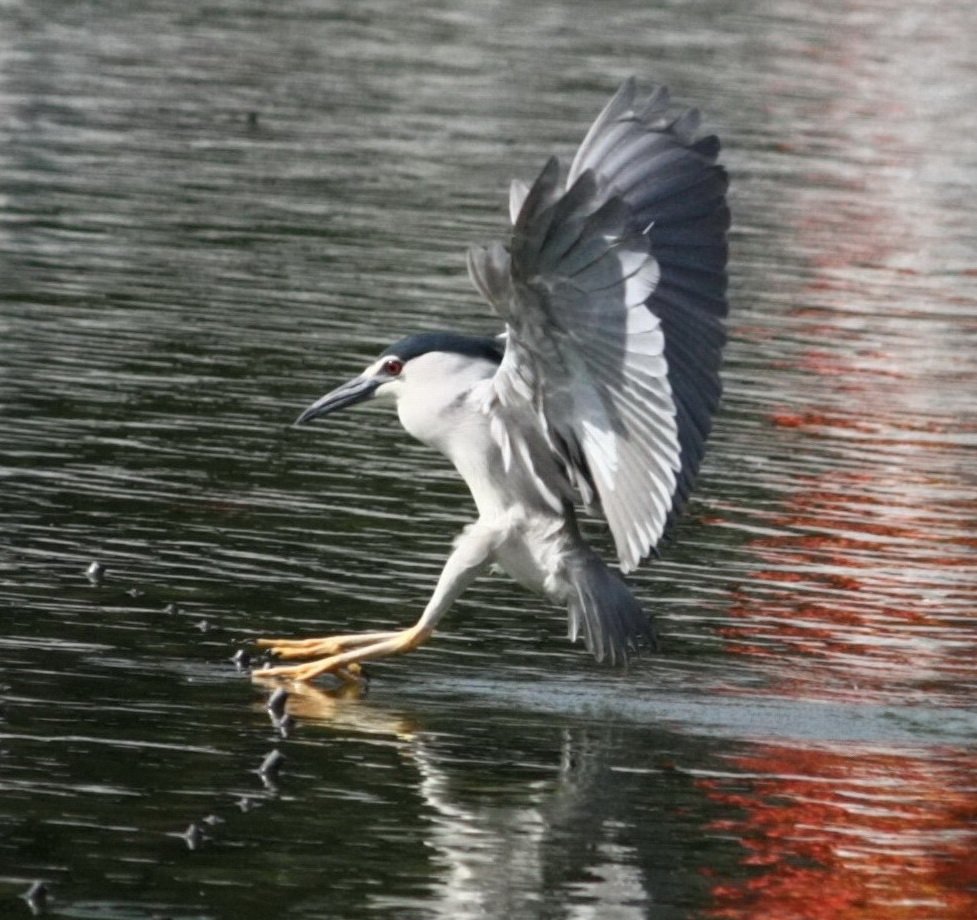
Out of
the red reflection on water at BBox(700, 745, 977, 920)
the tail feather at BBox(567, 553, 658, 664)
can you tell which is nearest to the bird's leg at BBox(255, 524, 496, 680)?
the tail feather at BBox(567, 553, 658, 664)

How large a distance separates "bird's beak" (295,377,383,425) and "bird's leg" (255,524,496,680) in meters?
0.58

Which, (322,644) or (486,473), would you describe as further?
(322,644)

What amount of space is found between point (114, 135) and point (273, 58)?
732cm

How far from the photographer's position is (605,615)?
8516 mm

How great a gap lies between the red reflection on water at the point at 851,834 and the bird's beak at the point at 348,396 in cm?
179

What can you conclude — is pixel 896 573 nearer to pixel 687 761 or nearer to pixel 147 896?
pixel 687 761

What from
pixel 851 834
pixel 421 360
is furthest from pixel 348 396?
pixel 851 834

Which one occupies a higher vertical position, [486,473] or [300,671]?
[486,473]

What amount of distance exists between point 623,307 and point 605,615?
4.12ft

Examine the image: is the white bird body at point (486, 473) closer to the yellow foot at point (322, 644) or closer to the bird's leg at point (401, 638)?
the bird's leg at point (401, 638)

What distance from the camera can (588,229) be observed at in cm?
755

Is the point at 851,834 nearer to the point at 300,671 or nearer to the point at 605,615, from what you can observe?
the point at 605,615

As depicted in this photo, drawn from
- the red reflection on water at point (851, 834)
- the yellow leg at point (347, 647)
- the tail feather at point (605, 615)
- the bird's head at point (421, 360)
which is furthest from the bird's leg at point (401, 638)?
the red reflection on water at point (851, 834)

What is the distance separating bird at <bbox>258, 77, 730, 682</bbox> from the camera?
25.5 ft
